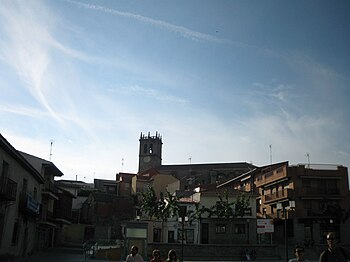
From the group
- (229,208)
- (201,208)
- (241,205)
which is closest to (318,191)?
(241,205)

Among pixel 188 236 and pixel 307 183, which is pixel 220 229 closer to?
pixel 188 236

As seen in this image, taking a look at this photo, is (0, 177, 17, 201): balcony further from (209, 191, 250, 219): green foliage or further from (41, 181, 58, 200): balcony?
(209, 191, 250, 219): green foliage

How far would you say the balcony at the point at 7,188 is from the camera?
21062 millimetres

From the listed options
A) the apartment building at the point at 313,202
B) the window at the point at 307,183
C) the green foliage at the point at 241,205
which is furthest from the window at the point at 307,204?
the green foliage at the point at 241,205

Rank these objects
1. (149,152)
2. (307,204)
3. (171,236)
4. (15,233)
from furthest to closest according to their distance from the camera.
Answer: (149,152) < (171,236) < (307,204) < (15,233)

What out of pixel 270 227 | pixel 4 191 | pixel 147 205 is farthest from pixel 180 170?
pixel 4 191

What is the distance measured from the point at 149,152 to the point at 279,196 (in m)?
61.3

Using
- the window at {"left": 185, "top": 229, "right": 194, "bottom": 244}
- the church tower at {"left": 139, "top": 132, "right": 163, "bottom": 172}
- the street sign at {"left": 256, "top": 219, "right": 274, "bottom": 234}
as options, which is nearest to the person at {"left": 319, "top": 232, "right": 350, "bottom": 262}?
the street sign at {"left": 256, "top": 219, "right": 274, "bottom": 234}

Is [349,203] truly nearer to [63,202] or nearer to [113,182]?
[63,202]

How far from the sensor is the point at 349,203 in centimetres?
4503

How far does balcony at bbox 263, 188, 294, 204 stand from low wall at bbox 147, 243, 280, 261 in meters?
10.7

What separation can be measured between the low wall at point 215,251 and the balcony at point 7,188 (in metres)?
13.5

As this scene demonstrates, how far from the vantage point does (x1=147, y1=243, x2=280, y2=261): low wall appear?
33.2 meters

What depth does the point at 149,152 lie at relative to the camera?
10519 centimetres
